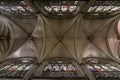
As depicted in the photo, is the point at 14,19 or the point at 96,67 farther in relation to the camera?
the point at 14,19

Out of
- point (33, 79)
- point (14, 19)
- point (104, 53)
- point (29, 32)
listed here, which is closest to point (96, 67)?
point (104, 53)

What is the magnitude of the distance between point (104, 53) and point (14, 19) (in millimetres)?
9856

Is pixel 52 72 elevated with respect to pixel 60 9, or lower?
lower

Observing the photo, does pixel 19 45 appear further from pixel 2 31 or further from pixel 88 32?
pixel 88 32

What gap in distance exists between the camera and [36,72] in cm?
1067

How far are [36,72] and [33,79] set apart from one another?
1443 mm

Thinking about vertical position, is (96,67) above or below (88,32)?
below

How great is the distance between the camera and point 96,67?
40.3 ft

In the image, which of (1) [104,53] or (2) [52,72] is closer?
(2) [52,72]

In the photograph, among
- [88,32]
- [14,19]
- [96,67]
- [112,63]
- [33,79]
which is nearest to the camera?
[33,79]

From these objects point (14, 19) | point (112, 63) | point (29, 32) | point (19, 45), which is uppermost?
point (14, 19)

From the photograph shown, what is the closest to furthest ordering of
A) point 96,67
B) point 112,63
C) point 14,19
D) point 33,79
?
point 33,79
point 96,67
point 112,63
point 14,19

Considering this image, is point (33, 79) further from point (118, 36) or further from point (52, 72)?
point (118, 36)

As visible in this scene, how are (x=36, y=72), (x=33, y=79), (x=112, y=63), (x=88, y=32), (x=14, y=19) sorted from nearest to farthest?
(x=33, y=79) → (x=36, y=72) → (x=112, y=63) → (x=14, y=19) → (x=88, y=32)
